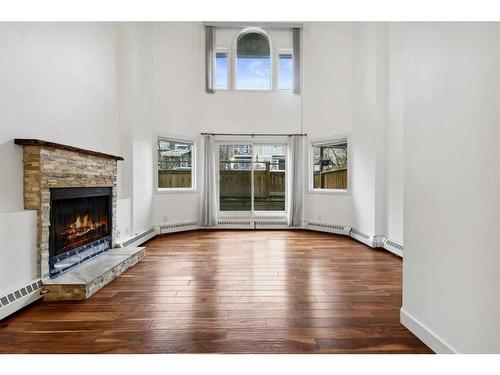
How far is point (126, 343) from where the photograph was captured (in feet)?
5.98

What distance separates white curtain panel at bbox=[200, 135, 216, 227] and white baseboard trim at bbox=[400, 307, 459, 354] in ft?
14.7

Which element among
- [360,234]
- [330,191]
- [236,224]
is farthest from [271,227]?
[360,234]

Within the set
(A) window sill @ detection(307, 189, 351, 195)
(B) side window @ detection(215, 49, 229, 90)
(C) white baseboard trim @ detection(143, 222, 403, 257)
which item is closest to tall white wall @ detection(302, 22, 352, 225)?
(A) window sill @ detection(307, 189, 351, 195)

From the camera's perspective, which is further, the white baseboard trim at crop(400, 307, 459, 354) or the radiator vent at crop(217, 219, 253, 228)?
the radiator vent at crop(217, 219, 253, 228)

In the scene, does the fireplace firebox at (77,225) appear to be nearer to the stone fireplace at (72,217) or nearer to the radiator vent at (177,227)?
the stone fireplace at (72,217)

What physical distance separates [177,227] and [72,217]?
281cm

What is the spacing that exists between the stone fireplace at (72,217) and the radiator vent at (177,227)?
164 centimetres

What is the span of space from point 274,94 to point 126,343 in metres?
5.50

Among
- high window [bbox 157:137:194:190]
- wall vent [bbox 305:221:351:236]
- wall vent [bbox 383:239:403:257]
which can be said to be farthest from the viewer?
high window [bbox 157:137:194:190]

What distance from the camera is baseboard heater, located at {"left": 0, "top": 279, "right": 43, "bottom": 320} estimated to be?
7.04 ft

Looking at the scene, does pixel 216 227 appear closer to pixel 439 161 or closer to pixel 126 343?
pixel 126 343

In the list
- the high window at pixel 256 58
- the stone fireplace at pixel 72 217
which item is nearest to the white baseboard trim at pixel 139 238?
the stone fireplace at pixel 72 217

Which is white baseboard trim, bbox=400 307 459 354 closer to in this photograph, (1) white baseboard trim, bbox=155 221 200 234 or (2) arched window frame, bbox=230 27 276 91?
(1) white baseboard trim, bbox=155 221 200 234

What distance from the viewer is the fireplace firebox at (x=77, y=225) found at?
9.00 ft
